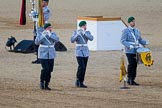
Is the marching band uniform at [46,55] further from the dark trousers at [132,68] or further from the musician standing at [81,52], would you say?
the dark trousers at [132,68]

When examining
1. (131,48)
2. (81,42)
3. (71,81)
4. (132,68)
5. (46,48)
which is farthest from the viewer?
(71,81)

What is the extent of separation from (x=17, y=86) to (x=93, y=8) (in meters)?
28.8


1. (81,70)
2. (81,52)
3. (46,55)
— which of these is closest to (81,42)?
(81,52)

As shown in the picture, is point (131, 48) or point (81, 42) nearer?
point (81, 42)

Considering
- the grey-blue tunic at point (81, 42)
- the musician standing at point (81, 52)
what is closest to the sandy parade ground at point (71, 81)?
the musician standing at point (81, 52)

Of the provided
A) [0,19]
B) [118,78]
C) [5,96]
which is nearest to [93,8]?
[0,19]

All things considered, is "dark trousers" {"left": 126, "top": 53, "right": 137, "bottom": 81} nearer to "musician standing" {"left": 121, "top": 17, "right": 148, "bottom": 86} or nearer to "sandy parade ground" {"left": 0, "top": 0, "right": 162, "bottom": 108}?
"musician standing" {"left": 121, "top": 17, "right": 148, "bottom": 86}

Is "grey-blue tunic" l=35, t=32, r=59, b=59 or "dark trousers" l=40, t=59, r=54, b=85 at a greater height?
"grey-blue tunic" l=35, t=32, r=59, b=59

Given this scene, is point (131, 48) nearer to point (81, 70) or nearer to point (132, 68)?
point (132, 68)

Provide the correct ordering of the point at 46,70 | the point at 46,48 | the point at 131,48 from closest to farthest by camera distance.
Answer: the point at 46,70 < the point at 46,48 < the point at 131,48

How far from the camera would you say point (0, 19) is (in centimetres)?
4084

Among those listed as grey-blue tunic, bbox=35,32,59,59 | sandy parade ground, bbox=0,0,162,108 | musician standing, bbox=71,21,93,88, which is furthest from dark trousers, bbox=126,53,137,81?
grey-blue tunic, bbox=35,32,59,59

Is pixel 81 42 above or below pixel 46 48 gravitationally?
above

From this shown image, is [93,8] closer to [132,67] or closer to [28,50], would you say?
[28,50]
